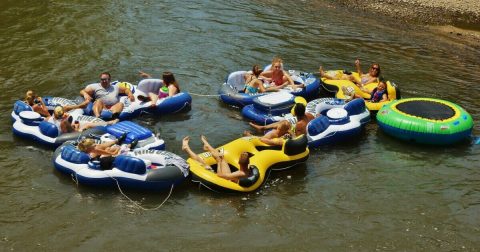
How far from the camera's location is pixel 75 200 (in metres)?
9.59

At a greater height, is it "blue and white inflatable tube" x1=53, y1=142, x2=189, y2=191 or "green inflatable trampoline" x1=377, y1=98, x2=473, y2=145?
"green inflatable trampoline" x1=377, y1=98, x2=473, y2=145

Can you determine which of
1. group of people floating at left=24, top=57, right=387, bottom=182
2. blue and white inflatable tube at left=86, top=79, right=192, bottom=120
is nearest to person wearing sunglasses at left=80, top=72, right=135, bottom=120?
group of people floating at left=24, top=57, right=387, bottom=182

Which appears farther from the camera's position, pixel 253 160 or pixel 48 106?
pixel 48 106

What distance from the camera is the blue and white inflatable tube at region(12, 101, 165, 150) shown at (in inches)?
431

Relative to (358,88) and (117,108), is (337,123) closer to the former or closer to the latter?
(358,88)

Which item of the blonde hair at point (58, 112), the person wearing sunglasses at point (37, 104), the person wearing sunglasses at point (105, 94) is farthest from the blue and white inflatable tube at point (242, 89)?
the person wearing sunglasses at point (37, 104)

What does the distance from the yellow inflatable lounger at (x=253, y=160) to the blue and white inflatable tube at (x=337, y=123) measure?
94 cm

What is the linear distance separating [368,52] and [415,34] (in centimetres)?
329

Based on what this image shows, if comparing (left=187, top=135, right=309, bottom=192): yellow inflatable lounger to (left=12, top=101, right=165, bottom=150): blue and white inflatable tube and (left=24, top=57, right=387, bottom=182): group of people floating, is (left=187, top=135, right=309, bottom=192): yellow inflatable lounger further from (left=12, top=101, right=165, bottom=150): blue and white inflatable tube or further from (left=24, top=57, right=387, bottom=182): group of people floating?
(left=12, top=101, right=165, bottom=150): blue and white inflatable tube

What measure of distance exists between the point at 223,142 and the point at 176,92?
2.03 metres

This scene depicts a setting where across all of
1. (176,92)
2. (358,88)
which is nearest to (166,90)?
(176,92)

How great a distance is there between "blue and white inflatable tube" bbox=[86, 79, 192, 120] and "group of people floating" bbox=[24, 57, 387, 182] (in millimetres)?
117

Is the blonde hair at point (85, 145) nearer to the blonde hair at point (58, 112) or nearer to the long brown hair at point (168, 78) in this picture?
the blonde hair at point (58, 112)

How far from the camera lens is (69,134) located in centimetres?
1112
